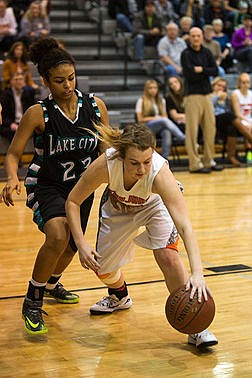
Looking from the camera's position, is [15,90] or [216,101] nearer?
[15,90]

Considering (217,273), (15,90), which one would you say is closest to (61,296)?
(217,273)

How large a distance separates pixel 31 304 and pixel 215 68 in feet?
23.2

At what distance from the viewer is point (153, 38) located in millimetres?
14133

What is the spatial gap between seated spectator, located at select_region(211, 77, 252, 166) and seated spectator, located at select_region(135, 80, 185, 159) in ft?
2.99

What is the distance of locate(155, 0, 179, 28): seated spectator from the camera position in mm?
14527

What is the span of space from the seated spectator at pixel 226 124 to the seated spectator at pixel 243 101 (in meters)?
0.09

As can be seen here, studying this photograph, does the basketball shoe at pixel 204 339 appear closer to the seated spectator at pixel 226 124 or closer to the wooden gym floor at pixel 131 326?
the wooden gym floor at pixel 131 326

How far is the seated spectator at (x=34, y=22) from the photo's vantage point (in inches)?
500

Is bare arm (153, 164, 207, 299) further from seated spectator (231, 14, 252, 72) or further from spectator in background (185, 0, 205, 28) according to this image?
spectator in background (185, 0, 205, 28)

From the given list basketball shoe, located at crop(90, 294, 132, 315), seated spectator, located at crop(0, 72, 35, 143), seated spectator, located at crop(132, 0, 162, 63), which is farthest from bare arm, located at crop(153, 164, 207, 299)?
seated spectator, located at crop(132, 0, 162, 63)

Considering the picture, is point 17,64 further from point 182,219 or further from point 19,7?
point 182,219

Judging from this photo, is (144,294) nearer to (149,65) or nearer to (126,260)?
(126,260)

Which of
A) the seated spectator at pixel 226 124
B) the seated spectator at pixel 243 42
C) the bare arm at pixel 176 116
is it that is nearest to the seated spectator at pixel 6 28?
the bare arm at pixel 176 116

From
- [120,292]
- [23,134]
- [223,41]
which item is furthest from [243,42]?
[23,134]
